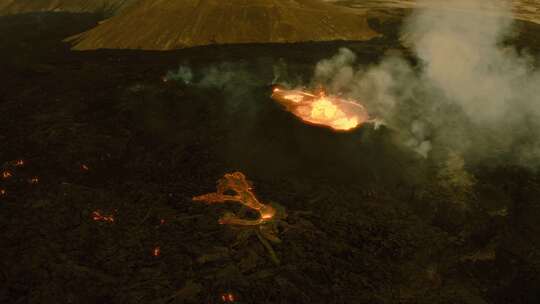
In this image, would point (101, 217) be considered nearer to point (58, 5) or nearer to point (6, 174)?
point (6, 174)

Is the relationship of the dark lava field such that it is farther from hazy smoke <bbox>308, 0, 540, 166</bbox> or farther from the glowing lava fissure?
hazy smoke <bbox>308, 0, 540, 166</bbox>

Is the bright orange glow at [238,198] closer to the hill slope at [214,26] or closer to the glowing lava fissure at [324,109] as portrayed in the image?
the glowing lava fissure at [324,109]

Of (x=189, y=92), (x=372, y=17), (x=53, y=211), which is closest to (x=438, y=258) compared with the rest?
(x=53, y=211)

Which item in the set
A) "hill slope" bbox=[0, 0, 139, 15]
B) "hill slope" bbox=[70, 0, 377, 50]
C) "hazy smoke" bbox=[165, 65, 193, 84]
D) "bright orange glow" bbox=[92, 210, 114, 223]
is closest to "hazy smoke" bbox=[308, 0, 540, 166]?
"hill slope" bbox=[70, 0, 377, 50]

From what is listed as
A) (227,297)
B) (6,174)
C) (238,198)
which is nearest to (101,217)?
(238,198)

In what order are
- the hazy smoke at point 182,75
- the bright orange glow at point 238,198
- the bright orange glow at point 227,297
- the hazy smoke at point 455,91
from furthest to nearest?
the hazy smoke at point 182,75 < the hazy smoke at point 455,91 < the bright orange glow at point 238,198 < the bright orange glow at point 227,297

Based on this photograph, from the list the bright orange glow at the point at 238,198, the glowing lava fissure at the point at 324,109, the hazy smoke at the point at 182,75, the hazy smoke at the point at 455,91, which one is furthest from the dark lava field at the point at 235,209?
the hazy smoke at the point at 182,75
